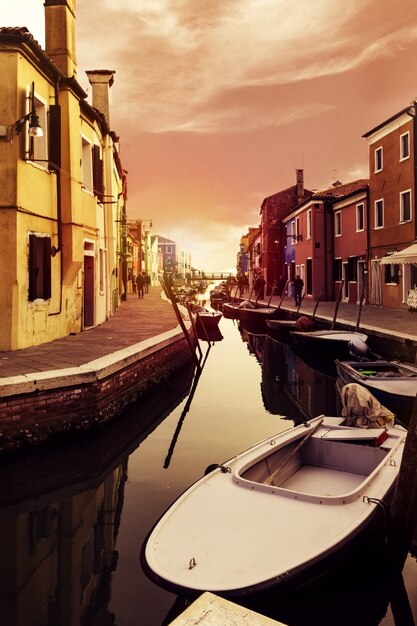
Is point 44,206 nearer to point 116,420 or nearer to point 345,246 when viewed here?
point 116,420

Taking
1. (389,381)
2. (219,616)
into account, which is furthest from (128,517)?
(389,381)

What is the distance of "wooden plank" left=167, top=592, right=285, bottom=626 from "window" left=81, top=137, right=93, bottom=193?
13475mm

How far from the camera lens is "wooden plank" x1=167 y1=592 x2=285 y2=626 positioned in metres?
2.23

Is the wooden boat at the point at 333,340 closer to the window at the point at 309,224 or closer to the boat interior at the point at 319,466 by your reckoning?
the boat interior at the point at 319,466

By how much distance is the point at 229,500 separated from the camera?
4.35 meters

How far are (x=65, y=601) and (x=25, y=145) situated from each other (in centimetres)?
872

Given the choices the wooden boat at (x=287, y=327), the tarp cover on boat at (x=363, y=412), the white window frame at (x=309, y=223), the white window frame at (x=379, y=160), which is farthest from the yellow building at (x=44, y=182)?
the white window frame at (x=309, y=223)

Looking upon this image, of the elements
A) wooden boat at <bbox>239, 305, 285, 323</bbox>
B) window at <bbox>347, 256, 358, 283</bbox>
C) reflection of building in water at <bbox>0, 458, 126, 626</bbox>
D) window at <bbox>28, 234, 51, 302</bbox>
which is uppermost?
window at <bbox>347, 256, 358, 283</bbox>

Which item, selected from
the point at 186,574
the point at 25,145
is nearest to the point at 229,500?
the point at 186,574

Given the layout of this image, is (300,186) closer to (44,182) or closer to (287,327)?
(287,327)

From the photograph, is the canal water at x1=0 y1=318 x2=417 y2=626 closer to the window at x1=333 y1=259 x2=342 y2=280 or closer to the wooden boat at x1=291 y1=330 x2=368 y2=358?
the wooden boat at x1=291 y1=330 x2=368 y2=358

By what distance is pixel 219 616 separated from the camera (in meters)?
2.29

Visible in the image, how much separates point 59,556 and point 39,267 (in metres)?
7.50

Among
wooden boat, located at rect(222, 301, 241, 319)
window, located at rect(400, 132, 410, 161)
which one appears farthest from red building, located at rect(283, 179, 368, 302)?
wooden boat, located at rect(222, 301, 241, 319)
